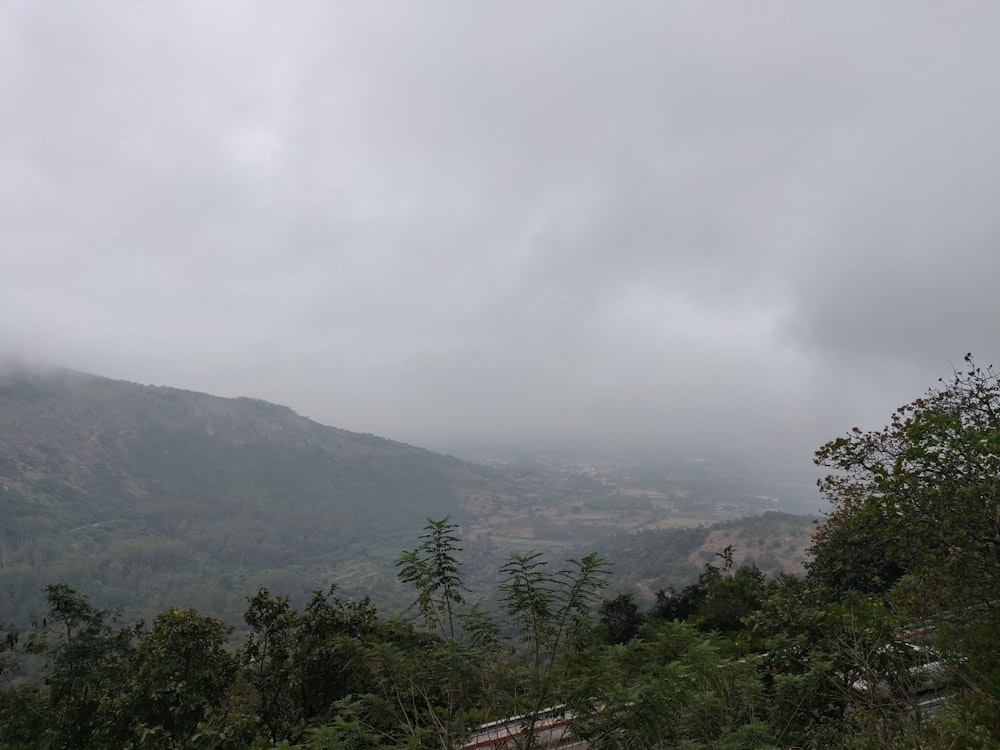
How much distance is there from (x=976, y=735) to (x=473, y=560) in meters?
177

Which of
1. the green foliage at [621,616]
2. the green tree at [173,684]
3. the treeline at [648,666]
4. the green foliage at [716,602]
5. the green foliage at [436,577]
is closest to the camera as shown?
the treeline at [648,666]

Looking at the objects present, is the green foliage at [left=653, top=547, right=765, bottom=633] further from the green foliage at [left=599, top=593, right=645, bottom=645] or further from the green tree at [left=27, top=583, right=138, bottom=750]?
the green tree at [left=27, top=583, right=138, bottom=750]

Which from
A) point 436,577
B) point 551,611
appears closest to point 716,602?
point 551,611

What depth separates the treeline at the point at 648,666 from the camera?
6.45m

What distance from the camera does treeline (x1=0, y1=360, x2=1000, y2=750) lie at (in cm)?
645

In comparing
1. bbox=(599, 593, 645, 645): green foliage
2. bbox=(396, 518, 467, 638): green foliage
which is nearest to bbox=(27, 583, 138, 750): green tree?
bbox=(396, 518, 467, 638): green foliage

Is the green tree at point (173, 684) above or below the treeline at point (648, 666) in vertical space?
below

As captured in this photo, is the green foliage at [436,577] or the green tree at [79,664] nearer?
the green foliage at [436,577]

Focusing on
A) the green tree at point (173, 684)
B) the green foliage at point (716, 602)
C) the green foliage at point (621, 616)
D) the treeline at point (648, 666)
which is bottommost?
the green foliage at point (621, 616)

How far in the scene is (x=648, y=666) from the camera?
870 cm

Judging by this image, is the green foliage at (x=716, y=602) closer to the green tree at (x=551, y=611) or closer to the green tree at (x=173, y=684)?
the green tree at (x=551, y=611)

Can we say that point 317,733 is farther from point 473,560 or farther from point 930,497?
point 473,560

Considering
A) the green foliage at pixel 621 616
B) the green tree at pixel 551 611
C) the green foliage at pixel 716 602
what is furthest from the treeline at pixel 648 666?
the green foliage at pixel 621 616

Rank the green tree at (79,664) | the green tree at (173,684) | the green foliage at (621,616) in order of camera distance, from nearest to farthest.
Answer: the green tree at (173,684)
the green tree at (79,664)
the green foliage at (621,616)
